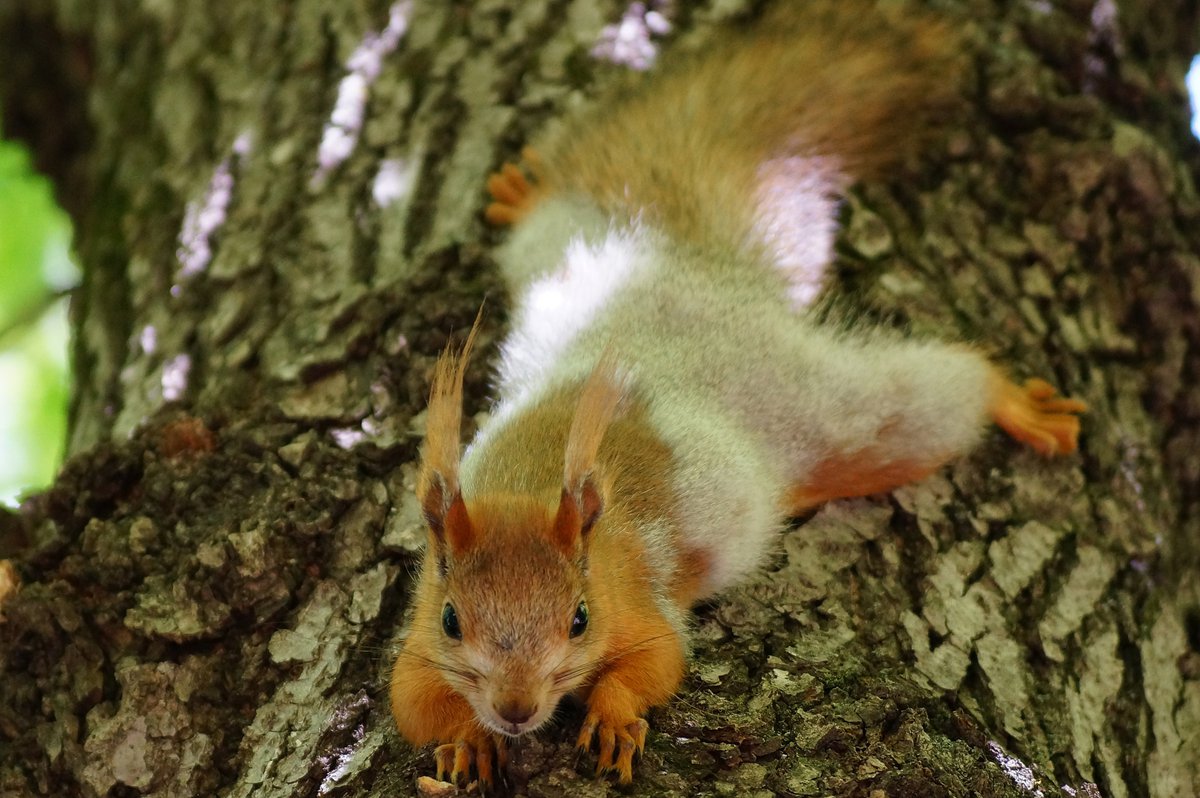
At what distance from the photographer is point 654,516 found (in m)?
2.57

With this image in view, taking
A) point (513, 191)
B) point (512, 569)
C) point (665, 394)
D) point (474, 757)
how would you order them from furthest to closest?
point (513, 191) → point (665, 394) → point (512, 569) → point (474, 757)

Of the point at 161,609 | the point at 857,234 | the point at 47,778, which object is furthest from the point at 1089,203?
the point at 47,778

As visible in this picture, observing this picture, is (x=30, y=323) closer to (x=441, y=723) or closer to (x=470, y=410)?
(x=470, y=410)

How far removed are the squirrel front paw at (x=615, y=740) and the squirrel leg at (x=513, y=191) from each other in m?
1.55

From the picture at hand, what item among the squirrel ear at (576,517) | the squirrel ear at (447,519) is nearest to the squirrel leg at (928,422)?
the squirrel ear at (576,517)

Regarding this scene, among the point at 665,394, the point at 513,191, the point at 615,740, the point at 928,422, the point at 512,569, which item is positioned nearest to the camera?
the point at 615,740

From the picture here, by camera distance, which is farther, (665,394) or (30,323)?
(30,323)

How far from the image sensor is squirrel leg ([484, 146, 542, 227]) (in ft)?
10.4

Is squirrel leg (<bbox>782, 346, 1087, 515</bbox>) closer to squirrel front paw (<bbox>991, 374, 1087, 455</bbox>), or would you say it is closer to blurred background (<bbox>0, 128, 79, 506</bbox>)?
squirrel front paw (<bbox>991, 374, 1087, 455</bbox>)

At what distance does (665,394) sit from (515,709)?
928 millimetres

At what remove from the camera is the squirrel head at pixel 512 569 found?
87.7 inches

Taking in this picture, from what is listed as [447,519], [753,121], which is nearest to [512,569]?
[447,519]

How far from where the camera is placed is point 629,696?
2141 millimetres

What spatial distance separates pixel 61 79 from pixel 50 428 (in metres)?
1.39
